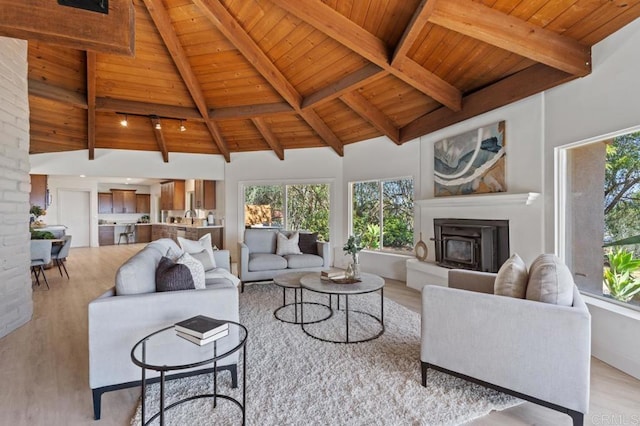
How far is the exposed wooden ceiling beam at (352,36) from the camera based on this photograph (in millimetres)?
2768

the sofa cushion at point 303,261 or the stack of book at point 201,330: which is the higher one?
the stack of book at point 201,330

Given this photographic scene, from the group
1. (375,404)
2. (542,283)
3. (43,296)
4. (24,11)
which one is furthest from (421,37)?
(43,296)

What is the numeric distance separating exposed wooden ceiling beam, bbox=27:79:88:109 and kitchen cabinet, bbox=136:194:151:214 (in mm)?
7583

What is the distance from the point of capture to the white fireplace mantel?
3222 millimetres

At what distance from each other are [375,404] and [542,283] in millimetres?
1276

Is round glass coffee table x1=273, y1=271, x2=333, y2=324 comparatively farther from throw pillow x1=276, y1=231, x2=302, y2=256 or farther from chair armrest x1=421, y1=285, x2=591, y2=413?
chair armrest x1=421, y1=285, x2=591, y2=413

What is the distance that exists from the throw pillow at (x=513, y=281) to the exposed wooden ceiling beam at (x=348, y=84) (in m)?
2.47

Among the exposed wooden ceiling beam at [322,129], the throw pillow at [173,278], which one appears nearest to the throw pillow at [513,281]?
the throw pillow at [173,278]

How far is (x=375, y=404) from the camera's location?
1.89 metres

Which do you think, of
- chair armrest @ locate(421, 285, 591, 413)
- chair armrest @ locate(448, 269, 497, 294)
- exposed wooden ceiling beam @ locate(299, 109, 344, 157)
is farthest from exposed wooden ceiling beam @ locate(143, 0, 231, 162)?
chair armrest @ locate(448, 269, 497, 294)

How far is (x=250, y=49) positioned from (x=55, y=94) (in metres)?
3.13

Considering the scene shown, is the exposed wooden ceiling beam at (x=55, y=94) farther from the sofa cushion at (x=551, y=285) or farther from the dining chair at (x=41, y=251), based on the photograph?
the sofa cushion at (x=551, y=285)

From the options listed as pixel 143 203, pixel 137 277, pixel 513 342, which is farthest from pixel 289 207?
pixel 143 203

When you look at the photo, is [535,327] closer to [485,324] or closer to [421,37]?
[485,324]
